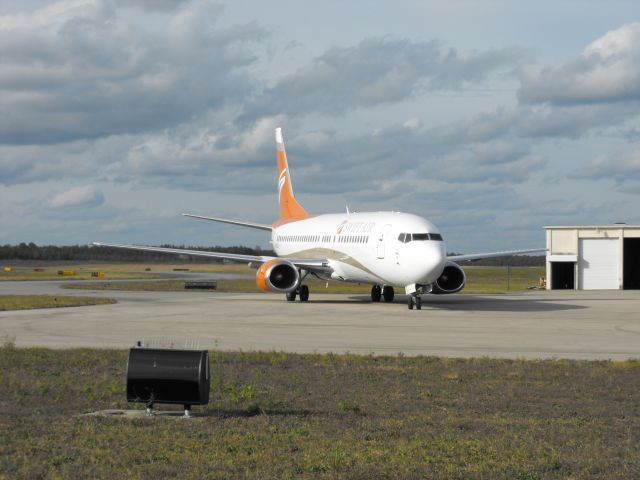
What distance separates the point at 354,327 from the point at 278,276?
13358mm

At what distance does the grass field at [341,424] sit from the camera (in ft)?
30.5

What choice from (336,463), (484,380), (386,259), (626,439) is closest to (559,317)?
(386,259)

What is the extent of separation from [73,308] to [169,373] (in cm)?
2647

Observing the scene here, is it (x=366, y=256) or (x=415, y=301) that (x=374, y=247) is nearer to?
(x=366, y=256)

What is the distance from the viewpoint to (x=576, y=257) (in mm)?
65188

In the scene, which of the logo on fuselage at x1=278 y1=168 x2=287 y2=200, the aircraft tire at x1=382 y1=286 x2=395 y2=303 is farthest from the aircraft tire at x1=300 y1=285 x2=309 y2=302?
the logo on fuselage at x1=278 y1=168 x2=287 y2=200

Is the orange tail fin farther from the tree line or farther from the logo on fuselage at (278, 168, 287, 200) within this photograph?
the tree line

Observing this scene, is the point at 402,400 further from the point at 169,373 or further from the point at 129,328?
the point at 129,328

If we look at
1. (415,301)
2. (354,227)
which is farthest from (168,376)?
(354,227)

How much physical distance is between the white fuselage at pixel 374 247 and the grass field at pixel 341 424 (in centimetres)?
1668

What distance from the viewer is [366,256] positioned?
3878 cm

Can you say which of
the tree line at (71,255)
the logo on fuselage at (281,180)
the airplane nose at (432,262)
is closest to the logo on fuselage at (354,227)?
the airplane nose at (432,262)

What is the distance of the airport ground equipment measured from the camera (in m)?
11.7

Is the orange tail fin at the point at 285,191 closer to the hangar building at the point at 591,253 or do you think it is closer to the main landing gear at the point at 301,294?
the main landing gear at the point at 301,294
